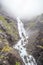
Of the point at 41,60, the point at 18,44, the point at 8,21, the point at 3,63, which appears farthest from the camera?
the point at 8,21

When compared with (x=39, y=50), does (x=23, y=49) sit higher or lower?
lower

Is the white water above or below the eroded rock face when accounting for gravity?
below

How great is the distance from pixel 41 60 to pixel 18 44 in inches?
1088

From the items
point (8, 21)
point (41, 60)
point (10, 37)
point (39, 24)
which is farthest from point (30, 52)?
point (8, 21)

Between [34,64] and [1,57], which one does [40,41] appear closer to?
[34,64]

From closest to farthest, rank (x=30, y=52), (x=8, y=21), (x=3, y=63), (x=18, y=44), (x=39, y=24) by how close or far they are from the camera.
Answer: (x=3, y=63)
(x=30, y=52)
(x=18, y=44)
(x=39, y=24)
(x=8, y=21)

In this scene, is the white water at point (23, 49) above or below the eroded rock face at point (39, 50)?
below

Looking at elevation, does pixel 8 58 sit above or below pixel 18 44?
above

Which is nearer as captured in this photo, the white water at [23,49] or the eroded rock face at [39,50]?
the eroded rock face at [39,50]

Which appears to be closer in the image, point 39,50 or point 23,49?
point 39,50

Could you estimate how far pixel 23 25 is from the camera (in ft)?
512

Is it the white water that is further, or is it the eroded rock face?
the white water

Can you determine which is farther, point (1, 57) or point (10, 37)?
point (10, 37)

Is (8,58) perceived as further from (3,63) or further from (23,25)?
(23,25)
